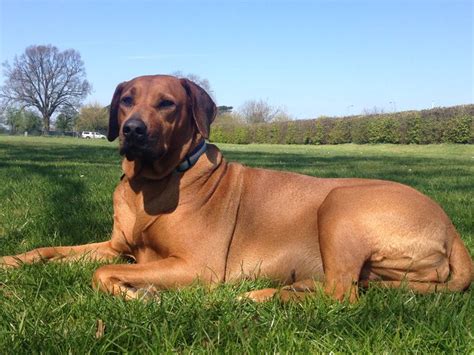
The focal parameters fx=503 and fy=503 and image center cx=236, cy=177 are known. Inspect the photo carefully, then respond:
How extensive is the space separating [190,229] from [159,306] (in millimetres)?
888

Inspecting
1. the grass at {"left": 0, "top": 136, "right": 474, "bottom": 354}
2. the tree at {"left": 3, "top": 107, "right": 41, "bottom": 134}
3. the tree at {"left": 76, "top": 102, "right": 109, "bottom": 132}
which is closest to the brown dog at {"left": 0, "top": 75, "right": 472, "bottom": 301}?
the grass at {"left": 0, "top": 136, "right": 474, "bottom": 354}

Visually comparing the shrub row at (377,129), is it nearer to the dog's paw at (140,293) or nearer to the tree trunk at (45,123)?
the dog's paw at (140,293)

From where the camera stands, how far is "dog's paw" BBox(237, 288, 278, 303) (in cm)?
292

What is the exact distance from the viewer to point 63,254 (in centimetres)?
381

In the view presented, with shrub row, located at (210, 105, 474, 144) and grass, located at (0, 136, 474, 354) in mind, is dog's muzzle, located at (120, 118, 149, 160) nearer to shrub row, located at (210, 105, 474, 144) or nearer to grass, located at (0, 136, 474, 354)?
grass, located at (0, 136, 474, 354)

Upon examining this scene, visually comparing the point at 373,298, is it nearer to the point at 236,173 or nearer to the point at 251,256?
the point at 251,256

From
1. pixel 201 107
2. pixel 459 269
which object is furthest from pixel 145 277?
pixel 459 269

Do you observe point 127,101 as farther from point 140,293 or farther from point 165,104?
point 140,293

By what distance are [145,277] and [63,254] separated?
0.95 meters

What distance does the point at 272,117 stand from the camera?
252 feet

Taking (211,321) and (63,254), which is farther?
(63,254)

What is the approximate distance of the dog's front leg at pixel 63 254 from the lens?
355 centimetres

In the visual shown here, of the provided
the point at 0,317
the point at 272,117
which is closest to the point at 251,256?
the point at 0,317

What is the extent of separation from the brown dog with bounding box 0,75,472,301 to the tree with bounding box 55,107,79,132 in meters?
75.6
